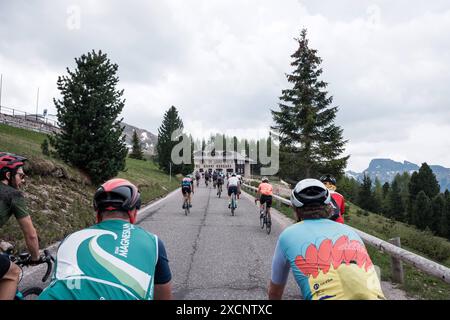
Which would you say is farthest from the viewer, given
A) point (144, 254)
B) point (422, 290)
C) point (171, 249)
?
point (171, 249)

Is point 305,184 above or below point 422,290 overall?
above

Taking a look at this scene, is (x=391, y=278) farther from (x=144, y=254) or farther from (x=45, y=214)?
(x=45, y=214)

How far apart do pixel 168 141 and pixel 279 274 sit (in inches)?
1973

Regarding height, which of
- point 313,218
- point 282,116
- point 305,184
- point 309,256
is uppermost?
point 282,116

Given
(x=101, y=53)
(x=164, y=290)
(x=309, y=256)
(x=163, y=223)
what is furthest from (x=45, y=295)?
(x=101, y=53)

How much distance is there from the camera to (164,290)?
222cm

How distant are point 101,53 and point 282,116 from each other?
55.7 feet

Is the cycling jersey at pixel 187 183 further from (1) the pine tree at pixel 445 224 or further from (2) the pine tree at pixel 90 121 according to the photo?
(1) the pine tree at pixel 445 224

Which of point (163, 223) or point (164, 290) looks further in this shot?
point (163, 223)

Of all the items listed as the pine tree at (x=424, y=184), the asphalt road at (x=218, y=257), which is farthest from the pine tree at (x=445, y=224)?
the asphalt road at (x=218, y=257)

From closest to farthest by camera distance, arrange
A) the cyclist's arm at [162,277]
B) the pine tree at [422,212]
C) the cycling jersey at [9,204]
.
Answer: the cyclist's arm at [162,277]
the cycling jersey at [9,204]
the pine tree at [422,212]

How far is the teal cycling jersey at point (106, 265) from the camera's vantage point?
5.88 ft

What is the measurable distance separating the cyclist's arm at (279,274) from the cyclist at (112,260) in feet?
2.80

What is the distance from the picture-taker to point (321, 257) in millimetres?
2188
